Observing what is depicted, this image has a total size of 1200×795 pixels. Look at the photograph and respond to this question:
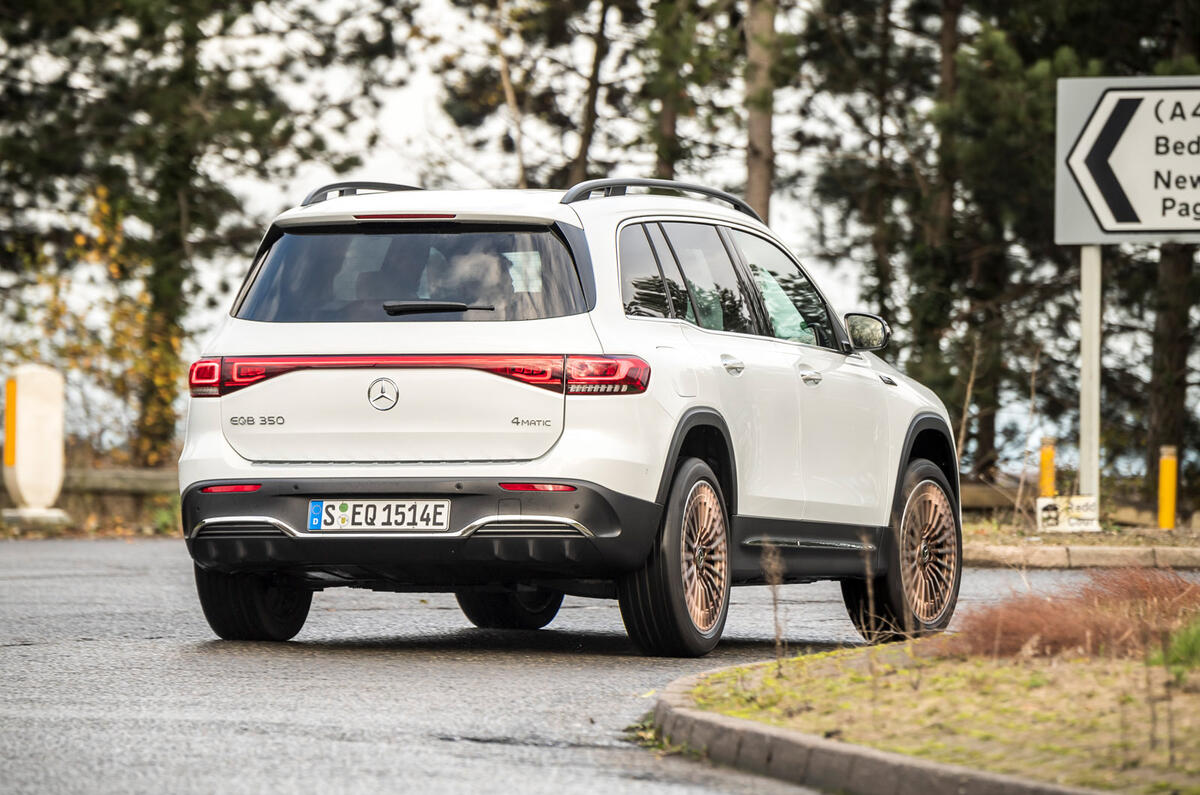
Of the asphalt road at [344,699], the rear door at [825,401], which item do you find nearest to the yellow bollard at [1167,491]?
the asphalt road at [344,699]

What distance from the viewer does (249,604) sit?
9.18 m

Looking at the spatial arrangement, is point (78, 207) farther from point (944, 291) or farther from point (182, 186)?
point (944, 291)

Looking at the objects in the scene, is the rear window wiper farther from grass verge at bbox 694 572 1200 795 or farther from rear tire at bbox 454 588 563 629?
Answer: rear tire at bbox 454 588 563 629

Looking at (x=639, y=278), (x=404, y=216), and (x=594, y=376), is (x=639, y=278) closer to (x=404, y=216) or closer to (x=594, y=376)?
(x=594, y=376)

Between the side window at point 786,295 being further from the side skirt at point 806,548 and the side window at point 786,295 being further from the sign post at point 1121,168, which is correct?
the sign post at point 1121,168

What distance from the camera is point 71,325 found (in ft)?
81.5

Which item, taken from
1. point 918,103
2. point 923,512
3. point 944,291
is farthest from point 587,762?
point 918,103

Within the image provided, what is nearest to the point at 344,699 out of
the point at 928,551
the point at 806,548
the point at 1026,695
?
the point at 1026,695

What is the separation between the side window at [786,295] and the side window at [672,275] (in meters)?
0.66

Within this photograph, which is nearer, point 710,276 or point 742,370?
point 742,370

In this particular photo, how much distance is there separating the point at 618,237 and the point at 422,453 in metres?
1.28

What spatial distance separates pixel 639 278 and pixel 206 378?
1865 mm

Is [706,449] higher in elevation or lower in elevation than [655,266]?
lower

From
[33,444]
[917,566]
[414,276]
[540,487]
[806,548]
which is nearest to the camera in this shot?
[540,487]
